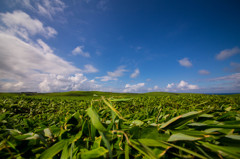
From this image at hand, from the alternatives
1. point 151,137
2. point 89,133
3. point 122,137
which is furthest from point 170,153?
point 89,133

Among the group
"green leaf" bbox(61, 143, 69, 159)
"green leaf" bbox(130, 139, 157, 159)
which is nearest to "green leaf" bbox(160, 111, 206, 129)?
"green leaf" bbox(130, 139, 157, 159)

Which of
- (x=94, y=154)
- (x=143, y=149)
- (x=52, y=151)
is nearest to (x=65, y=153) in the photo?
(x=52, y=151)

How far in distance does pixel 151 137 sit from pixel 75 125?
1.76 ft

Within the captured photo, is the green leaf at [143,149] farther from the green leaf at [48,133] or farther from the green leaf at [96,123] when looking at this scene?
the green leaf at [48,133]

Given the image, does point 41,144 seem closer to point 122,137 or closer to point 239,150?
point 122,137

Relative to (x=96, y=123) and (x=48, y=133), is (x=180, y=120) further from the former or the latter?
(x=48, y=133)

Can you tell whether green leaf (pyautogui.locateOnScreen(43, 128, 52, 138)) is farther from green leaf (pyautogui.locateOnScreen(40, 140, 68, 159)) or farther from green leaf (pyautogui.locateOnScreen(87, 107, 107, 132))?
green leaf (pyautogui.locateOnScreen(87, 107, 107, 132))

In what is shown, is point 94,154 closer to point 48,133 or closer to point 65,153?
point 65,153

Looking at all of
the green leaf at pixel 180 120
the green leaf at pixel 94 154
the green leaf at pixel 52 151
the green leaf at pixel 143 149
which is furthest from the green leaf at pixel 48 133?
the green leaf at pixel 180 120

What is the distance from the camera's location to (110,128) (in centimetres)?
67

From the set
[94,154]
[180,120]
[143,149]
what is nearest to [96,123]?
[94,154]

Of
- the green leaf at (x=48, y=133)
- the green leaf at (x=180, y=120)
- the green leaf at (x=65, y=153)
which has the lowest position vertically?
the green leaf at (x=65, y=153)

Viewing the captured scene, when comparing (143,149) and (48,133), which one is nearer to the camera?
(143,149)

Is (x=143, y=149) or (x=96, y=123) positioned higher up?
(x=96, y=123)
